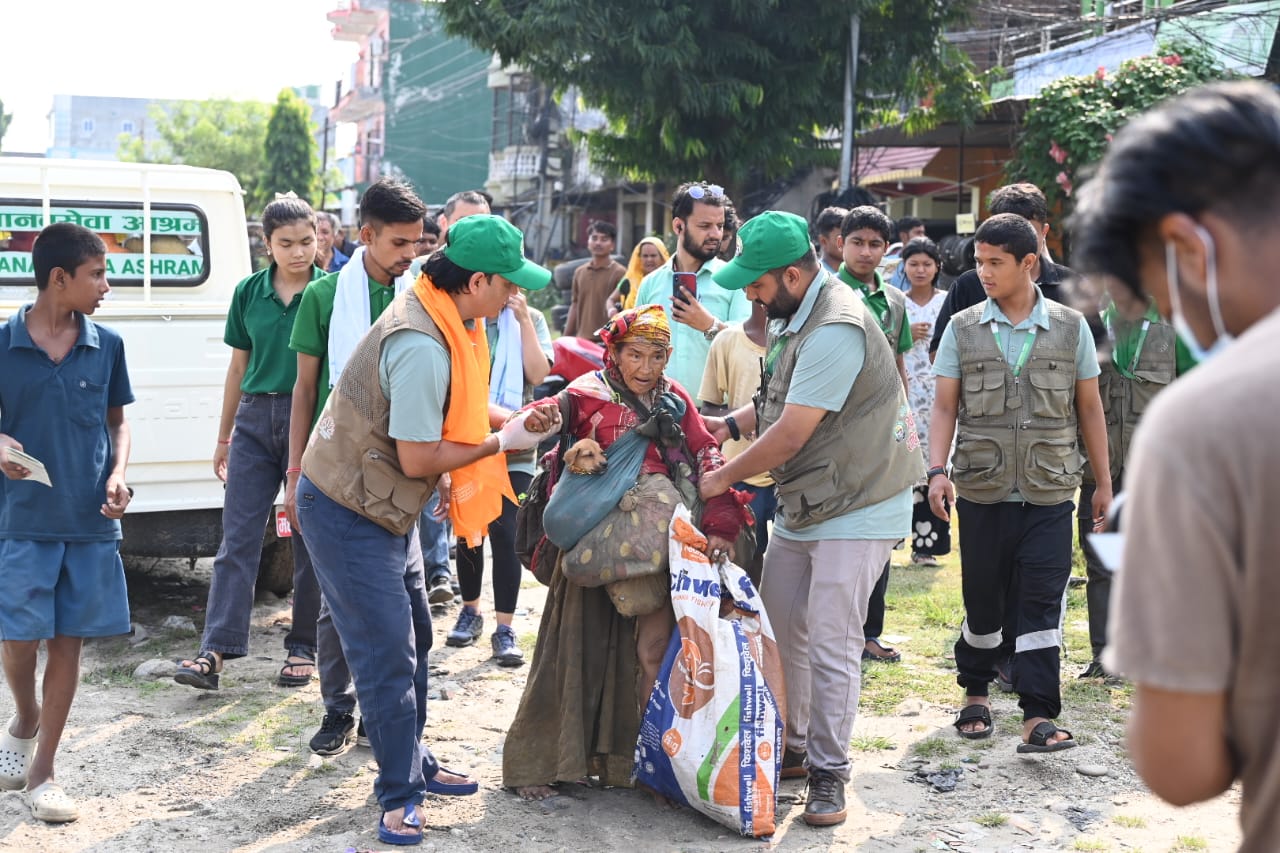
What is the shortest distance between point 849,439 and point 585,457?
881mm

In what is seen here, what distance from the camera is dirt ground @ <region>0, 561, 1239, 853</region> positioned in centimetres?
435

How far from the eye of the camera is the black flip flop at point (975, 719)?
5367mm

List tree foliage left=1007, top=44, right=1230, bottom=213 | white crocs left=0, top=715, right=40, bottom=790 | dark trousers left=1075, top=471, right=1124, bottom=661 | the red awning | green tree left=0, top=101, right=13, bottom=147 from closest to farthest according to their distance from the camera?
white crocs left=0, top=715, right=40, bottom=790 < dark trousers left=1075, top=471, right=1124, bottom=661 < tree foliage left=1007, top=44, right=1230, bottom=213 < the red awning < green tree left=0, top=101, right=13, bottom=147

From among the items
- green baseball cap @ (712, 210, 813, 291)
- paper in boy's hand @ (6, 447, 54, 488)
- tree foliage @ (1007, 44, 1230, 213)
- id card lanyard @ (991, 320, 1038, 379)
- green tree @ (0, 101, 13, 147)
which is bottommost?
paper in boy's hand @ (6, 447, 54, 488)

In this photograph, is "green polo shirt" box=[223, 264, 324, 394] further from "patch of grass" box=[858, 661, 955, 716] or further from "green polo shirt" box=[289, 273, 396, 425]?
"patch of grass" box=[858, 661, 955, 716]

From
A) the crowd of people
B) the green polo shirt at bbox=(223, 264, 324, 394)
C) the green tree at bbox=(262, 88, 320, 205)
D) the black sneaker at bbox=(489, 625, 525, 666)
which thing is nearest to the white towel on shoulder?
the crowd of people

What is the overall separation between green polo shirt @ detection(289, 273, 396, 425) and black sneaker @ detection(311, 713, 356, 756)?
1370 mm

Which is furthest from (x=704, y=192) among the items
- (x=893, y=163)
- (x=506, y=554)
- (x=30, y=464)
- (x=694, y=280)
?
(x=893, y=163)

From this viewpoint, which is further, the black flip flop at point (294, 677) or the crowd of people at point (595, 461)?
the black flip flop at point (294, 677)

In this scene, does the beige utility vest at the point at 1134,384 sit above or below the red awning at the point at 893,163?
below

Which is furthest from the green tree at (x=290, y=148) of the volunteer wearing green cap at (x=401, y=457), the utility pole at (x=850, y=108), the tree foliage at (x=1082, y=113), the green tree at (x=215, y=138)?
the volunteer wearing green cap at (x=401, y=457)

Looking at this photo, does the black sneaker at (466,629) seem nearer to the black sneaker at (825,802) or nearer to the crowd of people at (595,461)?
the crowd of people at (595,461)

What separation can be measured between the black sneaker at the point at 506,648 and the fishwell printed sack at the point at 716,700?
6.46 feet

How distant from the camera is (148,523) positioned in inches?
251
